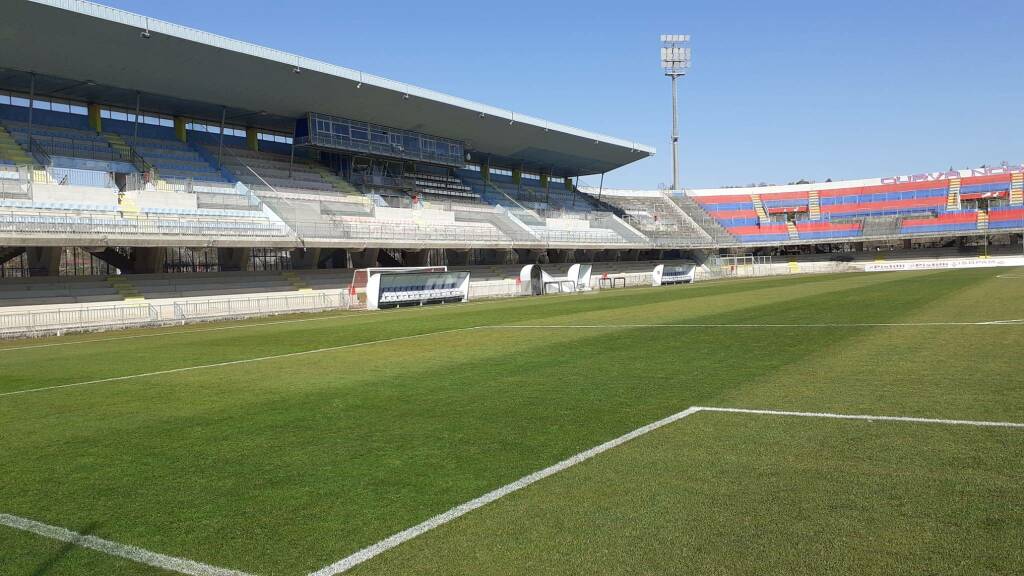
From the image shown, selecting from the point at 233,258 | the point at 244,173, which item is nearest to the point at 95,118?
the point at 244,173

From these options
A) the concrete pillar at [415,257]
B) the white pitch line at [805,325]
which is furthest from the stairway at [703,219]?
the white pitch line at [805,325]

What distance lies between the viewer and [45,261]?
95.0 feet

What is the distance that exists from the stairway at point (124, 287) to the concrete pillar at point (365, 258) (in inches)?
545

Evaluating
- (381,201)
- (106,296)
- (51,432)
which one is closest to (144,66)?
(106,296)

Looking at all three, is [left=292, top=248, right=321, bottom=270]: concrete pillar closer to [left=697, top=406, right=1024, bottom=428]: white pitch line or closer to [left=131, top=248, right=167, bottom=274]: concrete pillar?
[left=131, top=248, right=167, bottom=274]: concrete pillar

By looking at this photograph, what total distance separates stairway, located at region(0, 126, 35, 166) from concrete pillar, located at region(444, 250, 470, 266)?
23.7 metres

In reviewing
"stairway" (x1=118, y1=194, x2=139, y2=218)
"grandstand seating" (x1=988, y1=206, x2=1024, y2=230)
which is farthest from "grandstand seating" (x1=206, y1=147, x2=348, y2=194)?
"grandstand seating" (x1=988, y1=206, x2=1024, y2=230)

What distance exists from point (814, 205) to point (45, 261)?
6919 cm

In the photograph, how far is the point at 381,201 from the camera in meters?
44.8

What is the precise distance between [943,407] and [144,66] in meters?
35.2

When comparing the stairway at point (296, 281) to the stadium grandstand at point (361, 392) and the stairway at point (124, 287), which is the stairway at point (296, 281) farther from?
the stairway at point (124, 287)

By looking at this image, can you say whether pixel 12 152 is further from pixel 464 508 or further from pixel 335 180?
pixel 464 508

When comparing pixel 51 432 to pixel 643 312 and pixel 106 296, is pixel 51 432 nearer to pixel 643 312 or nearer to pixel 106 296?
pixel 643 312

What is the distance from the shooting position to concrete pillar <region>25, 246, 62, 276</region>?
28828 millimetres
